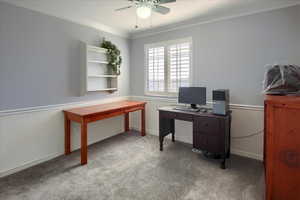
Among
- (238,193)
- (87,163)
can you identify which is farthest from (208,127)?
(87,163)

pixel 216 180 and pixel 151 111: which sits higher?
pixel 151 111

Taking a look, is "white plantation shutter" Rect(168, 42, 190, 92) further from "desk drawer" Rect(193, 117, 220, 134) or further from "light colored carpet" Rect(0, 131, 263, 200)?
"light colored carpet" Rect(0, 131, 263, 200)

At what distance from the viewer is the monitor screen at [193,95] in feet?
9.52

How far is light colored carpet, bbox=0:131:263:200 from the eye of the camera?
6.05ft

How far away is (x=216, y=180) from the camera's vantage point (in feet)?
6.93

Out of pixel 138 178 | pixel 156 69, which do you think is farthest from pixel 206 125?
pixel 156 69

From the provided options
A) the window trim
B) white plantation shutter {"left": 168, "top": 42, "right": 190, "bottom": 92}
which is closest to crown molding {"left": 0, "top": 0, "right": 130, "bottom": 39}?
the window trim

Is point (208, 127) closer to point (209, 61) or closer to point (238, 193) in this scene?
point (238, 193)

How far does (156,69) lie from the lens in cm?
375

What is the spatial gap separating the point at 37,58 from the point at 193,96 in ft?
8.55

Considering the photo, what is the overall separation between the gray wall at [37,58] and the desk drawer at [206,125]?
2.10 meters

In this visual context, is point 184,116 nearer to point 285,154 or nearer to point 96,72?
point 285,154

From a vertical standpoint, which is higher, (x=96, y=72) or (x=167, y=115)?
(x=96, y=72)

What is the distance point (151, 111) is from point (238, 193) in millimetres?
2392
